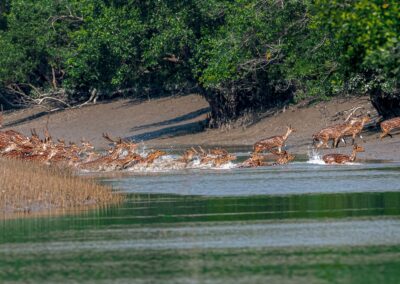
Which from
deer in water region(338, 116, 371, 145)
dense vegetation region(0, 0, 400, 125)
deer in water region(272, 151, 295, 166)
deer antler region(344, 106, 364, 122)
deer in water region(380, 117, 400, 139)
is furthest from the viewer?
deer antler region(344, 106, 364, 122)

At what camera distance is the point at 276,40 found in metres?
36.8

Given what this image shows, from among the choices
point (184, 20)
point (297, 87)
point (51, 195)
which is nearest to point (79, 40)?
point (184, 20)

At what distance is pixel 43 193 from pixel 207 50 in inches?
737

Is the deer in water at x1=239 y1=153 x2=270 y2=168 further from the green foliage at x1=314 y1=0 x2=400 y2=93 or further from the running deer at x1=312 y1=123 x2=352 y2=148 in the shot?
the green foliage at x1=314 y1=0 x2=400 y2=93

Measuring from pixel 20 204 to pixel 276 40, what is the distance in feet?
56.1

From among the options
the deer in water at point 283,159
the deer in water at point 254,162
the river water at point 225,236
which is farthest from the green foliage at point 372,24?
the deer in water at point 283,159

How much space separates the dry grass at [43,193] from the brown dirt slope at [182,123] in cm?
1006

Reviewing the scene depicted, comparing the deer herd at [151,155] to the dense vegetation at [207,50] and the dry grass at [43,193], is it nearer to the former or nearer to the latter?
the dense vegetation at [207,50]

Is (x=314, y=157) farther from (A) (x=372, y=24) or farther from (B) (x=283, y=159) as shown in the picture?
(A) (x=372, y=24)

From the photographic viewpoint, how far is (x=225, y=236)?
16797 millimetres

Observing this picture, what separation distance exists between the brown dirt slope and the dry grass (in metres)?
10.1

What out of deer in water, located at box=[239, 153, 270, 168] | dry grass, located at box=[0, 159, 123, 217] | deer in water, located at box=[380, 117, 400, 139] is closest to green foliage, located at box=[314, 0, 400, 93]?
dry grass, located at box=[0, 159, 123, 217]

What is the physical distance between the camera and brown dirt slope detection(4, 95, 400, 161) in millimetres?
37219

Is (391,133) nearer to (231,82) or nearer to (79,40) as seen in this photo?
(231,82)
